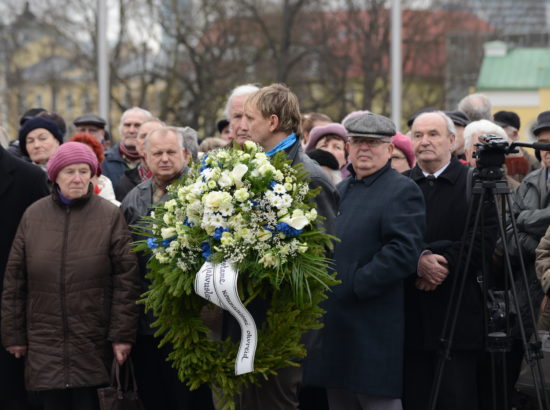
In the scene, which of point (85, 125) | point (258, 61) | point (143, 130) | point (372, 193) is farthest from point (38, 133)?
point (258, 61)

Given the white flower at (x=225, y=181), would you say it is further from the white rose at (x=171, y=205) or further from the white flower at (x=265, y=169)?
the white rose at (x=171, y=205)

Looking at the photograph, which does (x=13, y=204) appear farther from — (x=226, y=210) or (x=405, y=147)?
(x=405, y=147)

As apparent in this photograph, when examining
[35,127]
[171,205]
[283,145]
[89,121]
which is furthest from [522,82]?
[171,205]

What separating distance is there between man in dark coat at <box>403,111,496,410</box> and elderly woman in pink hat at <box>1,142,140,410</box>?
1.78 m

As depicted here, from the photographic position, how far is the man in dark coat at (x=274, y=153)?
554 centimetres

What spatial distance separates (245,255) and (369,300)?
125 cm

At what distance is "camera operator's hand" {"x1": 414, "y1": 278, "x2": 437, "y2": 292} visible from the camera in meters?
6.43

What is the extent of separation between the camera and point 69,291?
6.64 meters

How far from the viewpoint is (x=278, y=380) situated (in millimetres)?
5523

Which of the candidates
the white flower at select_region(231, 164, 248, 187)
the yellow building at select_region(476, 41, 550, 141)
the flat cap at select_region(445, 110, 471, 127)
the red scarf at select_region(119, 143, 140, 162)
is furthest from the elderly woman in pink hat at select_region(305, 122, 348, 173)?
the yellow building at select_region(476, 41, 550, 141)

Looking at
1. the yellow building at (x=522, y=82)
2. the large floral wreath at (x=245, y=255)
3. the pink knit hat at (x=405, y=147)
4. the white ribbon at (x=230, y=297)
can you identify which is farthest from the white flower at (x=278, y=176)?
the yellow building at (x=522, y=82)

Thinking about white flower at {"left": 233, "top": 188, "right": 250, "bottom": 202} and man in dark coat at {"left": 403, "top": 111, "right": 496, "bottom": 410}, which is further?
man in dark coat at {"left": 403, "top": 111, "right": 496, "bottom": 410}

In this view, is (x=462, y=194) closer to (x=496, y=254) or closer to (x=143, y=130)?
(x=496, y=254)

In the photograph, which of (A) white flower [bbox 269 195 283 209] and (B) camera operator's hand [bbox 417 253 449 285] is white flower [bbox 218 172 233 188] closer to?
(A) white flower [bbox 269 195 283 209]
